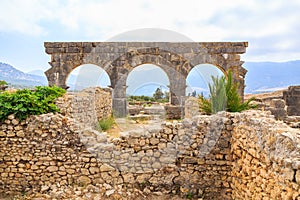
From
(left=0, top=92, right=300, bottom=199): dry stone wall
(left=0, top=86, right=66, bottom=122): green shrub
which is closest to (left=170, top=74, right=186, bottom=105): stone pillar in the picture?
(left=0, top=86, right=66, bottom=122): green shrub

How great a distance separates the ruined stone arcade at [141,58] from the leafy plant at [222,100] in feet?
21.0

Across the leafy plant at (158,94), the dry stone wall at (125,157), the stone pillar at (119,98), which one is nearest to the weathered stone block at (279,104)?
the stone pillar at (119,98)

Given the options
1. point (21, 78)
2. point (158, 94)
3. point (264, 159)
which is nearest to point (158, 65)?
point (158, 94)

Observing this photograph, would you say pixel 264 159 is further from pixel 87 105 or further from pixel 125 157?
pixel 87 105

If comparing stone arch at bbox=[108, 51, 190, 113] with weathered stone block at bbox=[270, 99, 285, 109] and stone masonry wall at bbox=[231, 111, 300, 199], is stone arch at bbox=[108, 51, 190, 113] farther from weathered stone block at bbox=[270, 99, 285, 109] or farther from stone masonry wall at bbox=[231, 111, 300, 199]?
stone masonry wall at bbox=[231, 111, 300, 199]

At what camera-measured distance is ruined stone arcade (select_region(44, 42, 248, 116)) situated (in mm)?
13883

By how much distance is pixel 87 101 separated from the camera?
376 inches

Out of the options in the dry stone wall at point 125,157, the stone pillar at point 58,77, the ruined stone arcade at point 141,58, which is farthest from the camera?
the stone pillar at point 58,77

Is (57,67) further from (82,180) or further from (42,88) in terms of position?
(82,180)

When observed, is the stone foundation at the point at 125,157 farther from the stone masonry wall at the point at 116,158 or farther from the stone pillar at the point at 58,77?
the stone pillar at the point at 58,77

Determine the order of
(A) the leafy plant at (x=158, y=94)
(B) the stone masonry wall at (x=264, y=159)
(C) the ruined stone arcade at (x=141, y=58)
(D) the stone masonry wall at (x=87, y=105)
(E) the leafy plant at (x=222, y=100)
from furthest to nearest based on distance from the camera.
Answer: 1. (A) the leafy plant at (x=158, y=94)
2. (C) the ruined stone arcade at (x=141, y=58)
3. (D) the stone masonry wall at (x=87, y=105)
4. (E) the leafy plant at (x=222, y=100)
5. (B) the stone masonry wall at (x=264, y=159)

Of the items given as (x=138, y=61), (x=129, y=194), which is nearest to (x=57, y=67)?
(x=138, y=61)

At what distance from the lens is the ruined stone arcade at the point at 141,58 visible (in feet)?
45.5

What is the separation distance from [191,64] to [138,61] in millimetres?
2627
